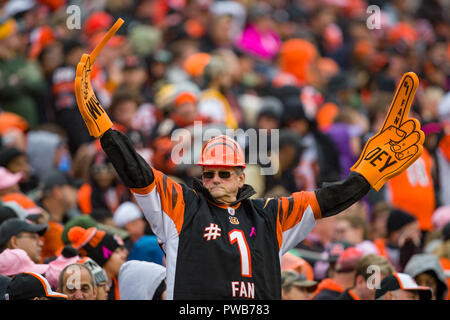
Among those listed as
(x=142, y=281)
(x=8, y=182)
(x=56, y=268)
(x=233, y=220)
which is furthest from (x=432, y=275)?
(x=8, y=182)

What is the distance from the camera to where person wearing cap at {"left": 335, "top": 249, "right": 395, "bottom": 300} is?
8.18 metres

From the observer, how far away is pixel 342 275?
908 cm

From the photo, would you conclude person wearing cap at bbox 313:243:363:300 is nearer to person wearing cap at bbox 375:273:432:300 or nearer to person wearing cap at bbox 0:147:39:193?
person wearing cap at bbox 375:273:432:300

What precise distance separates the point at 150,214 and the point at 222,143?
79cm

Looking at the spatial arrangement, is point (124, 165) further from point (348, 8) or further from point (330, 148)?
point (348, 8)

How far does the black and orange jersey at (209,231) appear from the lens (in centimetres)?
647

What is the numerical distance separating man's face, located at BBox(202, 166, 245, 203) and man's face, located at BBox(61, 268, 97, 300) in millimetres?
1482

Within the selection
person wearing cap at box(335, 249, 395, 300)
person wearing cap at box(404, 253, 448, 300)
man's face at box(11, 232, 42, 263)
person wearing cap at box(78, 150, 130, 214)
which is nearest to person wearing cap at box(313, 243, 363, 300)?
person wearing cap at box(335, 249, 395, 300)

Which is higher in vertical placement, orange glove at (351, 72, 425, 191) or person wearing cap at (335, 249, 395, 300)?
orange glove at (351, 72, 425, 191)

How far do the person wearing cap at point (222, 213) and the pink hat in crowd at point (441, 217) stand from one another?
4.87m

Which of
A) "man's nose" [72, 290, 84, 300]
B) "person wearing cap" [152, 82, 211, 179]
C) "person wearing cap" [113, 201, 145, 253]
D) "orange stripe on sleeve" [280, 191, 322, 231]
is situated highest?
→ "person wearing cap" [152, 82, 211, 179]

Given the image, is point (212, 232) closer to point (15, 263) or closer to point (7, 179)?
point (15, 263)

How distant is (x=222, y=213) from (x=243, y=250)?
361 mm

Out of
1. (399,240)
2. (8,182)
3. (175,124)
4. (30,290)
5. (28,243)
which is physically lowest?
(30,290)
